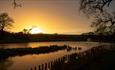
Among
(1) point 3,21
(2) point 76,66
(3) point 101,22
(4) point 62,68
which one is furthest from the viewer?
(1) point 3,21

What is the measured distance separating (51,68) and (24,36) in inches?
5053

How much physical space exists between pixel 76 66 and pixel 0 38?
92.3 m

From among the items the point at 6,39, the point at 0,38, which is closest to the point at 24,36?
the point at 6,39

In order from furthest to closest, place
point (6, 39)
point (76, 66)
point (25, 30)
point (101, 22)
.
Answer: point (25, 30), point (6, 39), point (101, 22), point (76, 66)

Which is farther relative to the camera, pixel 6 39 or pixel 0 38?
pixel 6 39

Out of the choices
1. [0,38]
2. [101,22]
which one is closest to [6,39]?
[0,38]

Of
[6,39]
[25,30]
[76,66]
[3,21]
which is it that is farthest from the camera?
[25,30]

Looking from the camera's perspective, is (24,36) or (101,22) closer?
(101,22)

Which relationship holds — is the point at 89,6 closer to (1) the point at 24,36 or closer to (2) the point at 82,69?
(2) the point at 82,69

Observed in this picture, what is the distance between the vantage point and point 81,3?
23750 mm

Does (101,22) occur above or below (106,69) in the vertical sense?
above

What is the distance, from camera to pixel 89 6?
2503 cm

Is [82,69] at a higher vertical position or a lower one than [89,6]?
lower

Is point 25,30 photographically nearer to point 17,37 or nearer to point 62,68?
point 17,37
